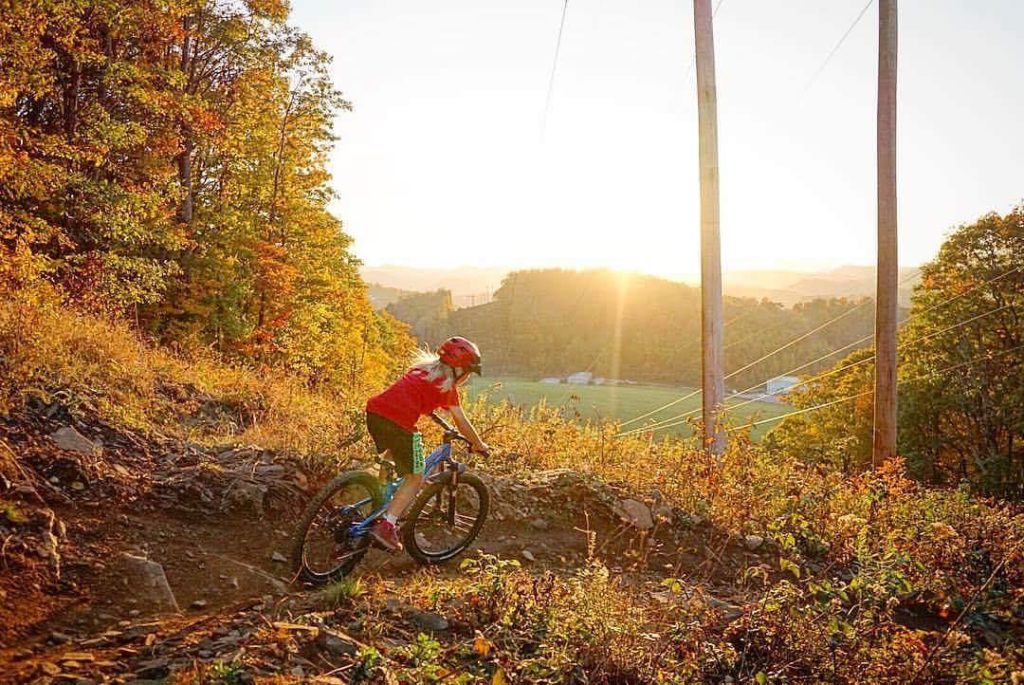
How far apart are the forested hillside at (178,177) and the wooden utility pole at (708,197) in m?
10.8

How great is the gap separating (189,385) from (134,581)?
5784mm

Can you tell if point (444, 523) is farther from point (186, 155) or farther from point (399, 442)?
point (186, 155)

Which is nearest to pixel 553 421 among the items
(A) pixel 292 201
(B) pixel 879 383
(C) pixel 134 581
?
(B) pixel 879 383

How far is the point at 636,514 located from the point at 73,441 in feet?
19.3

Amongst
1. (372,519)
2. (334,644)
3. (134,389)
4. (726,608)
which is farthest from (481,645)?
(134,389)

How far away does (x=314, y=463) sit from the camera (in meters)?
7.23

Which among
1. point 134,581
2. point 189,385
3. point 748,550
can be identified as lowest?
point 748,550

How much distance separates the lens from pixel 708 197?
10.0 meters

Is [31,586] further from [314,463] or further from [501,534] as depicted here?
[501,534]

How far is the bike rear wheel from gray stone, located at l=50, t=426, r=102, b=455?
257 cm

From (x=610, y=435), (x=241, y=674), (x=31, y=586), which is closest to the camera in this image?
(x=241, y=674)

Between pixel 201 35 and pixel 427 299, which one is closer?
pixel 201 35

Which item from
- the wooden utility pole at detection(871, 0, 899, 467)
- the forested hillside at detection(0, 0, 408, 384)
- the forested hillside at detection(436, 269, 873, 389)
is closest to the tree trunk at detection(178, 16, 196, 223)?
the forested hillside at detection(0, 0, 408, 384)

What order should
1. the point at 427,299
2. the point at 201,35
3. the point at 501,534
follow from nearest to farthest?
the point at 501,534 → the point at 201,35 → the point at 427,299
